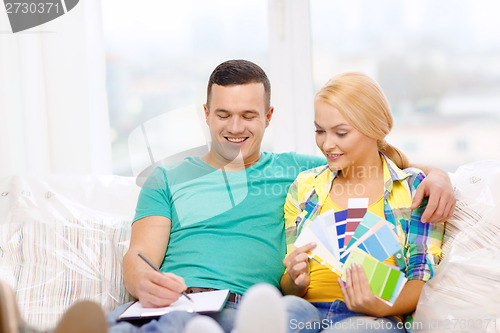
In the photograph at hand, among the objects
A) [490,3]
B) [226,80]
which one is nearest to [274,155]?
[226,80]

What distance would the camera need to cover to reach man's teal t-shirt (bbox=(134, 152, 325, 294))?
145 cm

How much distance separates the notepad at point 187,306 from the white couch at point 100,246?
18 cm

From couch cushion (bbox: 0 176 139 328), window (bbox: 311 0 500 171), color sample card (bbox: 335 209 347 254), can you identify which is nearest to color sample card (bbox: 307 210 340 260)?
color sample card (bbox: 335 209 347 254)

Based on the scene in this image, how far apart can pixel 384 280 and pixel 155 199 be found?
70 cm

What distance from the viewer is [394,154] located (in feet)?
5.03

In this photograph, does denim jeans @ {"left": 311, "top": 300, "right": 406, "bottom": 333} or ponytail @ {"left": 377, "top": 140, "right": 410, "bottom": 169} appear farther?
ponytail @ {"left": 377, "top": 140, "right": 410, "bottom": 169}

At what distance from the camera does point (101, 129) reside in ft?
7.50

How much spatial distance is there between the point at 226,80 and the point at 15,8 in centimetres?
112

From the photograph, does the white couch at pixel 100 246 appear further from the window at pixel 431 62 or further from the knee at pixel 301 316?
the window at pixel 431 62

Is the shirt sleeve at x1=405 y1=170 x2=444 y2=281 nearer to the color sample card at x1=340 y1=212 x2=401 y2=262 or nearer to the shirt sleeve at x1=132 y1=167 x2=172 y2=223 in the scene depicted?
the color sample card at x1=340 y1=212 x2=401 y2=262

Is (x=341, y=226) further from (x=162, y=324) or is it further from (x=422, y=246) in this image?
(x=162, y=324)

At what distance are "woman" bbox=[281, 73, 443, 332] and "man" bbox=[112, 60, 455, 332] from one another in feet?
0.21

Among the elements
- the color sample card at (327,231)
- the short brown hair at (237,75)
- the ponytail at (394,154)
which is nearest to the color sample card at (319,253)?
the color sample card at (327,231)

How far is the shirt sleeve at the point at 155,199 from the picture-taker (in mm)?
1540
